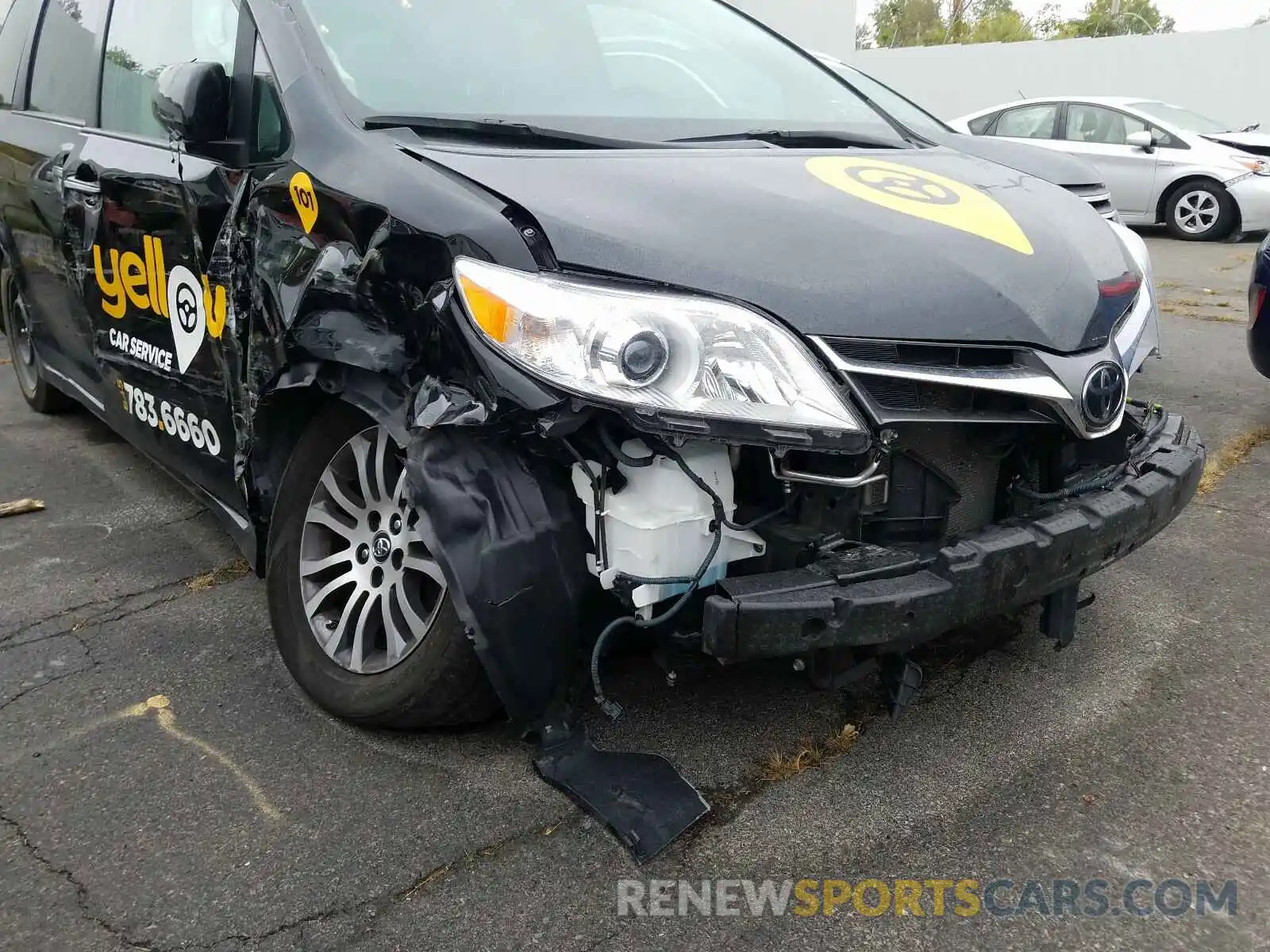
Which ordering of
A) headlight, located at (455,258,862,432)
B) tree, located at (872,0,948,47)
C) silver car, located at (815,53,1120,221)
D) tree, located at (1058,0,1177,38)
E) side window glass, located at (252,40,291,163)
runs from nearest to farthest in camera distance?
1. headlight, located at (455,258,862,432)
2. side window glass, located at (252,40,291,163)
3. silver car, located at (815,53,1120,221)
4. tree, located at (1058,0,1177,38)
5. tree, located at (872,0,948,47)

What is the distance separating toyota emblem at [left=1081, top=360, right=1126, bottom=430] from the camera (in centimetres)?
196

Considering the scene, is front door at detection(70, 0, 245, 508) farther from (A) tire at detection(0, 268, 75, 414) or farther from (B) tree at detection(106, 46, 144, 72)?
(A) tire at detection(0, 268, 75, 414)

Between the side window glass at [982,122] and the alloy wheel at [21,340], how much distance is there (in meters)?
9.39

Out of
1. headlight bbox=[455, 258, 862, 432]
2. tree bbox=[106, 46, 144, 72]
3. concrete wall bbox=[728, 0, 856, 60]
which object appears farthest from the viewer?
concrete wall bbox=[728, 0, 856, 60]

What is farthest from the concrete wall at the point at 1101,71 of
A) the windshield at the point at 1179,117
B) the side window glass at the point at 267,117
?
the side window glass at the point at 267,117

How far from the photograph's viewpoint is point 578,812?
6.80 ft

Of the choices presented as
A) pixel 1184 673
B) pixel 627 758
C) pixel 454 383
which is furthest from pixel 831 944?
pixel 1184 673

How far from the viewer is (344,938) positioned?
69.9 inches

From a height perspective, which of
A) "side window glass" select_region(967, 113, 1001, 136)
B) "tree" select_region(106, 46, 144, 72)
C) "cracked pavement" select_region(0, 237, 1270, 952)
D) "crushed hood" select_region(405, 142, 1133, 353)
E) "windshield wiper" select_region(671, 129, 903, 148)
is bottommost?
"cracked pavement" select_region(0, 237, 1270, 952)

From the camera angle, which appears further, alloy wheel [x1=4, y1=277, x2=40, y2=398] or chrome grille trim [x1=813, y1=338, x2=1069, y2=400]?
alloy wheel [x1=4, y1=277, x2=40, y2=398]

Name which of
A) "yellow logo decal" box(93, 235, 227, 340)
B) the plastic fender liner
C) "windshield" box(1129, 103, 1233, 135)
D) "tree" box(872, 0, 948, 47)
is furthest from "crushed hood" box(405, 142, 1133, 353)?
"tree" box(872, 0, 948, 47)

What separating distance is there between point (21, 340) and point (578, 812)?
423cm

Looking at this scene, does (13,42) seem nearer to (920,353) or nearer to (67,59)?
(67,59)

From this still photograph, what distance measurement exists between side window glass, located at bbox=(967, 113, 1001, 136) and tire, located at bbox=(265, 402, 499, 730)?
10262 millimetres
